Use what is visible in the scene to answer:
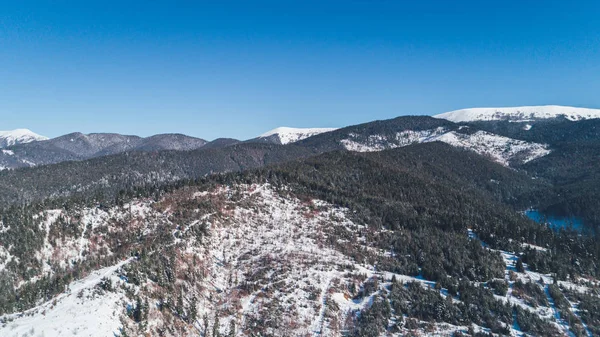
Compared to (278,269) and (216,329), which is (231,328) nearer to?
(216,329)

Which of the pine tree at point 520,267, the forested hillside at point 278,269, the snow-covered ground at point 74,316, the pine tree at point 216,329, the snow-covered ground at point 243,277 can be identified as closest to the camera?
the snow-covered ground at point 74,316

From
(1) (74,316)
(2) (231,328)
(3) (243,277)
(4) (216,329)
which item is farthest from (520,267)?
(1) (74,316)

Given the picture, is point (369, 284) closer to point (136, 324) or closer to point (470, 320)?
point (470, 320)

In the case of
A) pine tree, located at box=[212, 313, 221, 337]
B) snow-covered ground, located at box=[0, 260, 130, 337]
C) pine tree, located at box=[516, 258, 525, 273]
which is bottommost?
pine tree, located at box=[516, 258, 525, 273]

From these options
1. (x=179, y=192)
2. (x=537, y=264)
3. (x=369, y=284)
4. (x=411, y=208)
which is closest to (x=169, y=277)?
(x=369, y=284)

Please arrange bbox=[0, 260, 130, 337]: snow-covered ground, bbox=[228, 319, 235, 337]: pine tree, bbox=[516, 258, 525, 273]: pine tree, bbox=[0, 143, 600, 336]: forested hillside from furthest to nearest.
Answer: bbox=[516, 258, 525, 273]: pine tree, bbox=[0, 143, 600, 336]: forested hillside, bbox=[228, 319, 235, 337]: pine tree, bbox=[0, 260, 130, 337]: snow-covered ground

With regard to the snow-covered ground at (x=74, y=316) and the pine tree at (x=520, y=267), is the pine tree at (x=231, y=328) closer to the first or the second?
the snow-covered ground at (x=74, y=316)

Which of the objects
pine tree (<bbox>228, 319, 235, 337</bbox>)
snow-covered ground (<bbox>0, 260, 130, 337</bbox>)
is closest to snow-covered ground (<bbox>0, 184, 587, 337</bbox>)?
snow-covered ground (<bbox>0, 260, 130, 337</bbox>)

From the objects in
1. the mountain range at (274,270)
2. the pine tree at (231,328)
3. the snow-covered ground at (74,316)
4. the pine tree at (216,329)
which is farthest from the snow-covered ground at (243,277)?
the pine tree at (216,329)

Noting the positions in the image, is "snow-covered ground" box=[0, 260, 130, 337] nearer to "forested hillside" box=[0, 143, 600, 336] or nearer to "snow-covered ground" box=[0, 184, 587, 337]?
"snow-covered ground" box=[0, 184, 587, 337]

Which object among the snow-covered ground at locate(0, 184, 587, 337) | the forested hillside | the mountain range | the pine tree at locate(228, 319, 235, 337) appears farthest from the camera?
the forested hillside

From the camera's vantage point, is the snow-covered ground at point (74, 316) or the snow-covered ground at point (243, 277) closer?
the snow-covered ground at point (74, 316)
